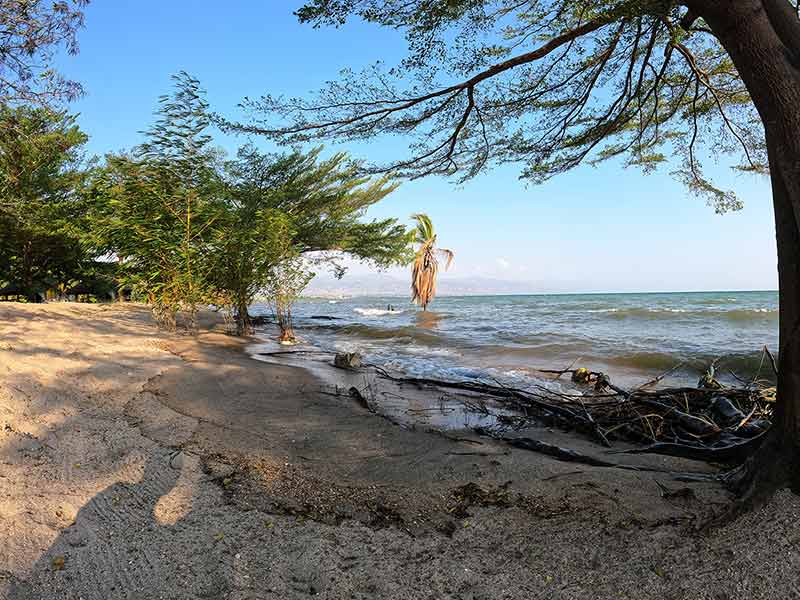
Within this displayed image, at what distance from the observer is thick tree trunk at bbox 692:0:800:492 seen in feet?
5.92

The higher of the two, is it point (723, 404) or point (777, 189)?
point (777, 189)

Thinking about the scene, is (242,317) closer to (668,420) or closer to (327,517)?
(327,517)

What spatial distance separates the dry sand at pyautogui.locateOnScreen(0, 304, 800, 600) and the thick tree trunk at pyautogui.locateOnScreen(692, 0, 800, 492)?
0.26m

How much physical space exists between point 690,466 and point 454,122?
3.65m

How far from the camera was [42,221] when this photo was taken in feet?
45.1

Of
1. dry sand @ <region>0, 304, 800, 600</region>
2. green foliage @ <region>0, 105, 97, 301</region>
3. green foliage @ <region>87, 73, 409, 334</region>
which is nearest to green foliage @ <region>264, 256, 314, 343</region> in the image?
green foliage @ <region>87, 73, 409, 334</region>

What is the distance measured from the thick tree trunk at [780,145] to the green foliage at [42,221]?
14407mm

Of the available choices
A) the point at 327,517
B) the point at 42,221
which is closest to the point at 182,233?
the point at 327,517

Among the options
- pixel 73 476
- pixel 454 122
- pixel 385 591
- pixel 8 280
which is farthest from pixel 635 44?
pixel 8 280

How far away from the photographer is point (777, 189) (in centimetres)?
203

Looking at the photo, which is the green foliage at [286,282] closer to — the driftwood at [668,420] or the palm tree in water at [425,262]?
the driftwood at [668,420]

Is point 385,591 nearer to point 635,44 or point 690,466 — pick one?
point 690,466

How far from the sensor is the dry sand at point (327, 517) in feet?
5.03

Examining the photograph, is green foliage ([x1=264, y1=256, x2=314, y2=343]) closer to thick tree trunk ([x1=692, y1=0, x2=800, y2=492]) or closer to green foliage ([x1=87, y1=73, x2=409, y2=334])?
green foliage ([x1=87, y1=73, x2=409, y2=334])
